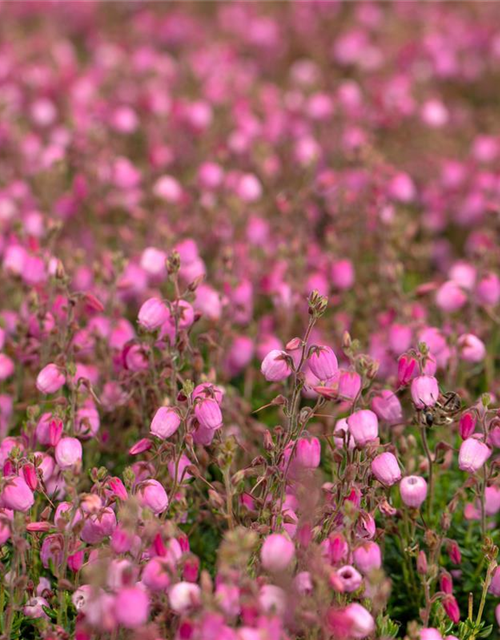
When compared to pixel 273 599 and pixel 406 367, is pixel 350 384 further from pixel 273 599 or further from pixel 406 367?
pixel 273 599

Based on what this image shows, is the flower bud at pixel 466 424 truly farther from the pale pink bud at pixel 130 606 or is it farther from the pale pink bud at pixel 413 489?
the pale pink bud at pixel 130 606

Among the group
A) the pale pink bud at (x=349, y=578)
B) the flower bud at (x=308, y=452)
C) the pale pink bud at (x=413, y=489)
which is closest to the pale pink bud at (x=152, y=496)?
the flower bud at (x=308, y=452)

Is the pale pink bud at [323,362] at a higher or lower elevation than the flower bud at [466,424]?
higher

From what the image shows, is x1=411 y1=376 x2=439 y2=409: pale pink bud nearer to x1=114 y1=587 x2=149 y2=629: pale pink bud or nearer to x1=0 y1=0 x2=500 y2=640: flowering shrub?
x1=0 y1=0 x2=500 y2=640: flowering shrub

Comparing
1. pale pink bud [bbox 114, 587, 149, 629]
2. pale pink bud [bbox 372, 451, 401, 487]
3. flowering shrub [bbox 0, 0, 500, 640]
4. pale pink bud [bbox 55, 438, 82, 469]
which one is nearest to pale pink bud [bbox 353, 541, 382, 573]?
flowering shrub [bbox 0, 0, 500, 640]

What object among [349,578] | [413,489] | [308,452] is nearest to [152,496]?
[308,452]

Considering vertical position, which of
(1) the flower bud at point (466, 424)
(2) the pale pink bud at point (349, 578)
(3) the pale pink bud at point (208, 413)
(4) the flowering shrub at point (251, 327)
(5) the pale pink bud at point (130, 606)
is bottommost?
(4) the flowering shrub at point (251, 327)
